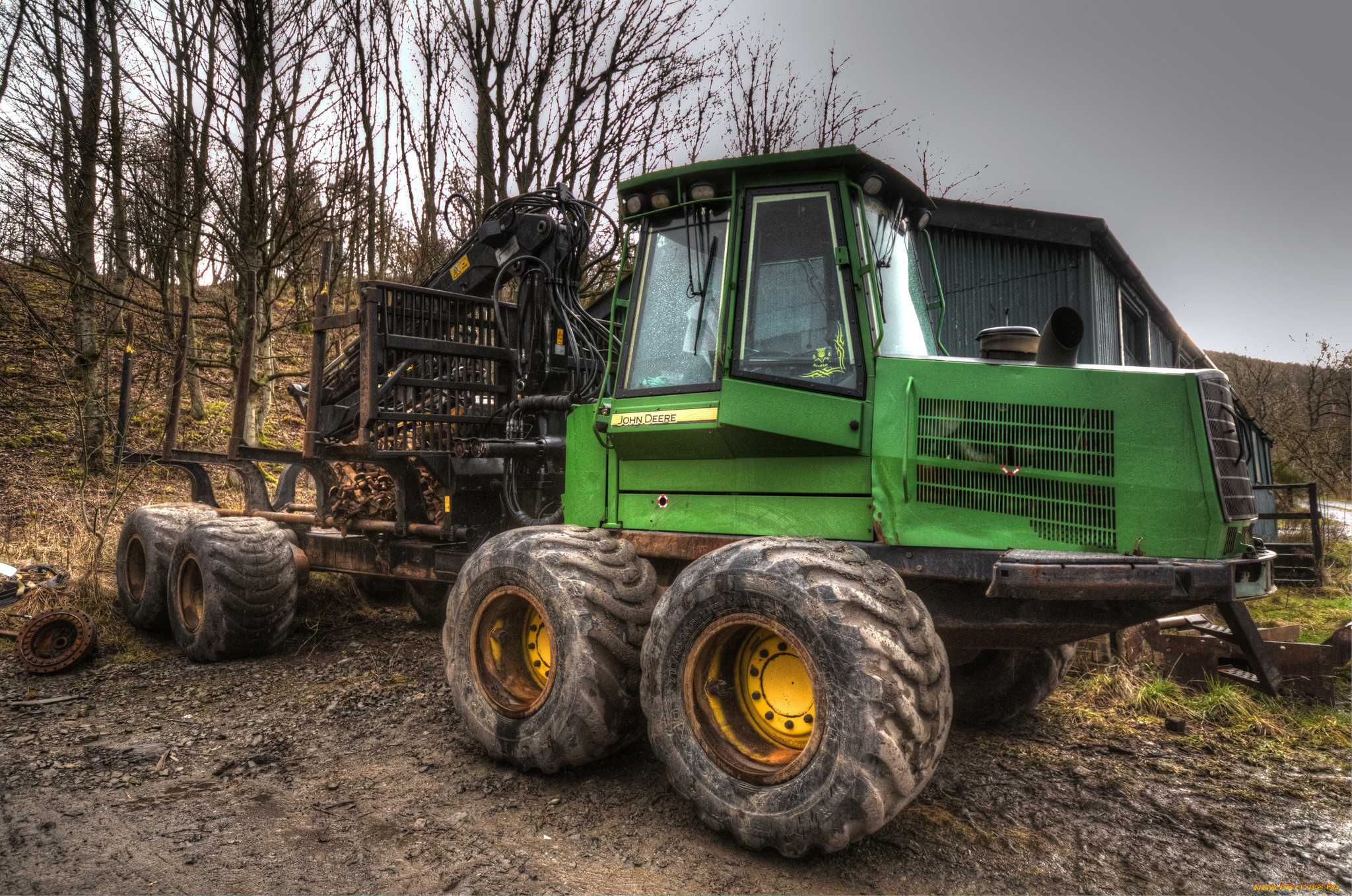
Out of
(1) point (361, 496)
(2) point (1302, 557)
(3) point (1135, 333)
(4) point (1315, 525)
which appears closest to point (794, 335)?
(1) point (361, 496)

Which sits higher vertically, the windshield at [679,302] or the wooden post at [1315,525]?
the windshield at [679,302]

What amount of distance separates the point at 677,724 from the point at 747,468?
1230mm

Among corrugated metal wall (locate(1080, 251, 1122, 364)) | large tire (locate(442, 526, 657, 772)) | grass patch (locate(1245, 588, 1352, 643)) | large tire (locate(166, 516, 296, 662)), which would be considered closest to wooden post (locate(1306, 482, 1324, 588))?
grass patch (locate(1245, 588, 1352, 643))

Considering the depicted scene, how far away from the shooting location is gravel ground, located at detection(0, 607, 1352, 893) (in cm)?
314

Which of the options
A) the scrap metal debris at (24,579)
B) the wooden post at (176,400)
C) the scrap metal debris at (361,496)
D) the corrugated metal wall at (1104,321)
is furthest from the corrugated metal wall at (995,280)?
the scrap metal debris at (24,579)

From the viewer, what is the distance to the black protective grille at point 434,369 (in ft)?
18.3

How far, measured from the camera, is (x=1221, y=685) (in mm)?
5367

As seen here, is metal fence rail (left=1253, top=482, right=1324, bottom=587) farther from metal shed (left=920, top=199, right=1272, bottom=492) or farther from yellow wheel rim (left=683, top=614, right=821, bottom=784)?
yellow wheel rim (left=683, top=614, right=821, bottom=784)

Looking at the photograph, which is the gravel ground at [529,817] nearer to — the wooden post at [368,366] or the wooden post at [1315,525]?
the wooden post at [368,366]

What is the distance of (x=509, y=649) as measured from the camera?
4.55m

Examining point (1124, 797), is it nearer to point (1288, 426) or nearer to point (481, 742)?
point (481, 742)

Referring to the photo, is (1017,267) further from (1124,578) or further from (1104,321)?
(1124,578)

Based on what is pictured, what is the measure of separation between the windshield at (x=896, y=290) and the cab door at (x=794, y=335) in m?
0.17

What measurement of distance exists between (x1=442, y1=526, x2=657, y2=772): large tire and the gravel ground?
25cm
